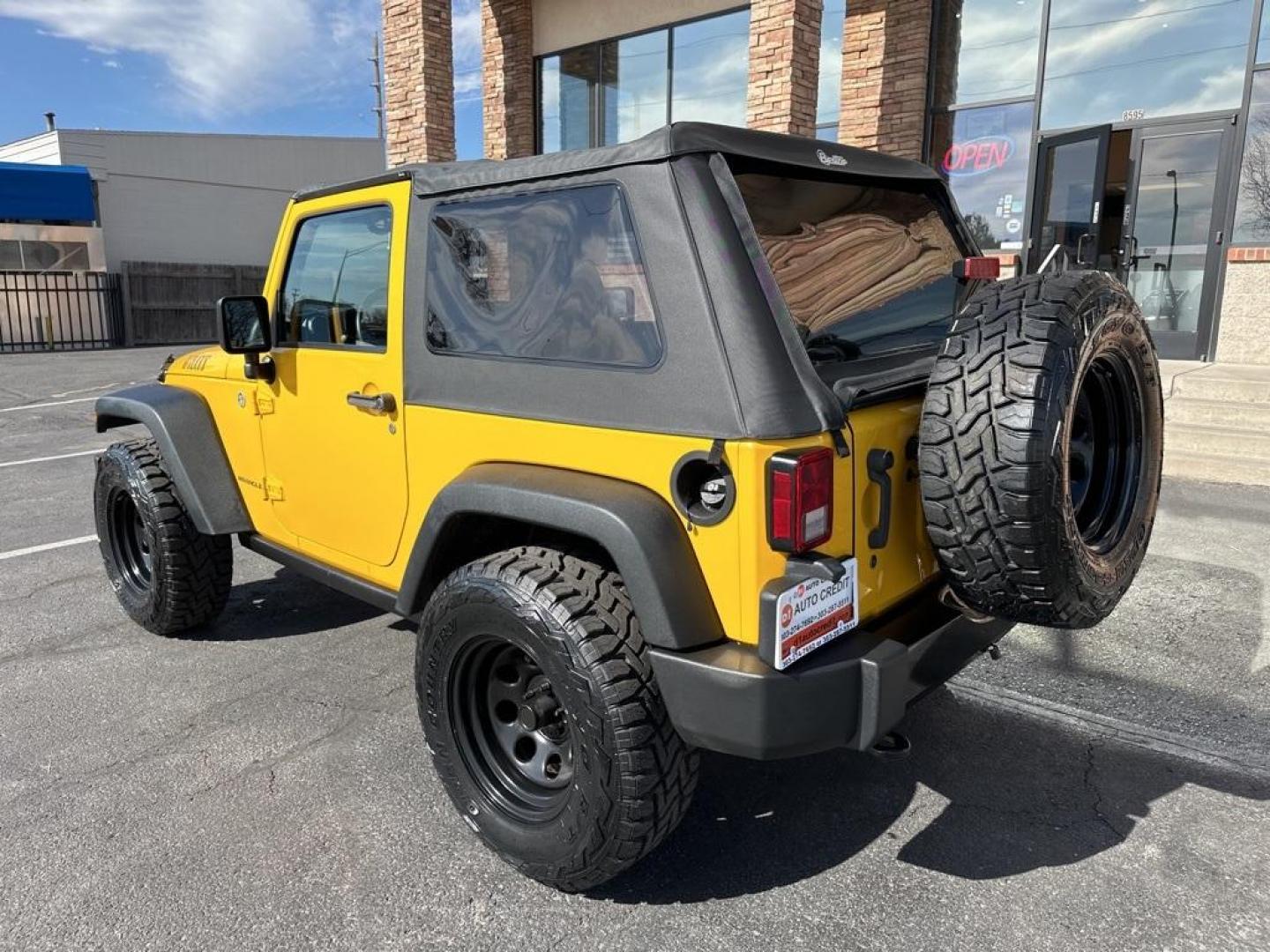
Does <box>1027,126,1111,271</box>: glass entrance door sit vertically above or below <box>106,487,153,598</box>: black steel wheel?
above

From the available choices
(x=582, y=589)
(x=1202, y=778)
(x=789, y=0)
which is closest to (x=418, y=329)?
(x=582, y=589)

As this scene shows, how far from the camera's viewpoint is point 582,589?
226 cm

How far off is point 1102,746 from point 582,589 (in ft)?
6.88

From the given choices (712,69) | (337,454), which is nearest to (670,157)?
(337,454)

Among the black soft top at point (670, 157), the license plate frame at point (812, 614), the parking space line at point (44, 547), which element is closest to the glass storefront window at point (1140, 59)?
the black soft top at point (670, 157)

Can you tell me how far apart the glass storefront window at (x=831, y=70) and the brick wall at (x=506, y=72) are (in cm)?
427

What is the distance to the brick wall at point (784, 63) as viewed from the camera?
28.0 feet

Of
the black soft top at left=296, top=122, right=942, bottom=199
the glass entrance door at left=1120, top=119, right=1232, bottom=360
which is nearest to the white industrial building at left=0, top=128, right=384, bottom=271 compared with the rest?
the glass entrance door at left=1120, top=119, right=1232, bottom=360

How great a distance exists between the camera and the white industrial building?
2455 cm

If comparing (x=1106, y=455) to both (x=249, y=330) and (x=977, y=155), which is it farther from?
(x=977, y=155)

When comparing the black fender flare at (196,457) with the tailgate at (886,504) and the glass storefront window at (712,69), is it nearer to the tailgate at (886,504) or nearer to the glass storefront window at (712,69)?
the tailgate at (886,504)

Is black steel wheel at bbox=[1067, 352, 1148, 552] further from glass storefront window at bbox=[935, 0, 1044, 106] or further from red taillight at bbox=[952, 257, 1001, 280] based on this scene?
glass storefront window at bbox=[935, 0, 1044, 106]

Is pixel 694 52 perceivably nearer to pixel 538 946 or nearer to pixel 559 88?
pixel 559 88

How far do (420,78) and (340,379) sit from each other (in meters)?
9.34
